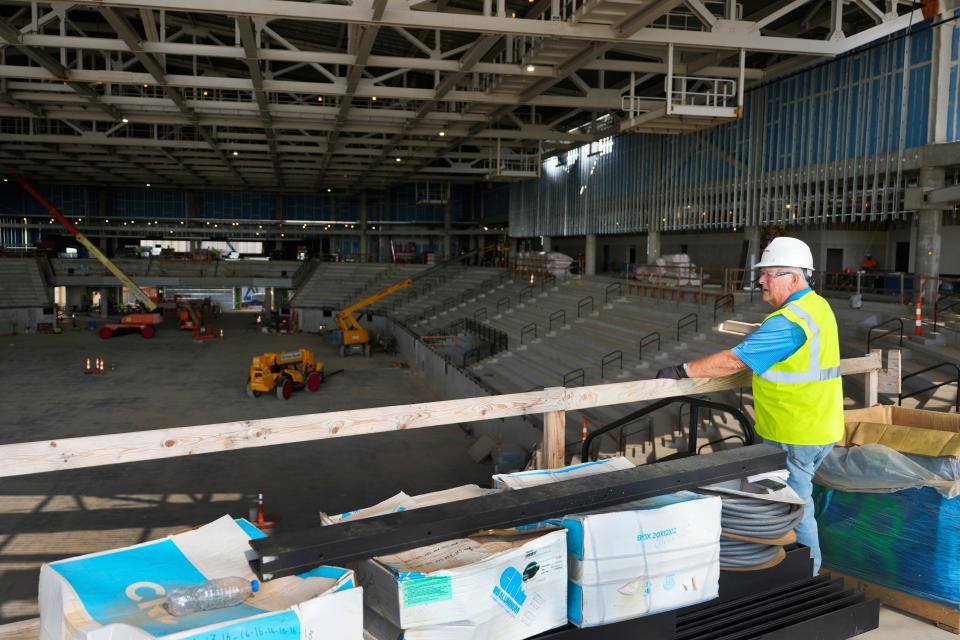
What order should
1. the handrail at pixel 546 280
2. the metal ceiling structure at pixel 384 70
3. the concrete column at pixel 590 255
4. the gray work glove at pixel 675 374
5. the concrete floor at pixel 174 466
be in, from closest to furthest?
the gray work glove at pixel 675 374 → the concrete floor at pixel 174 466 → the metal ceiling structure at pixel 384 70 → the handrail at pixel 546 280 → the concrete column at pixel 590 255

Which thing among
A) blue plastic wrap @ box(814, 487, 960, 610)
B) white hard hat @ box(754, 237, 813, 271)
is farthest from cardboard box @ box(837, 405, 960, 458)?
white hard hat @ box(754, 237, 813, 271)

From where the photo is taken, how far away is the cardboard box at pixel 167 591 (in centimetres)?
212

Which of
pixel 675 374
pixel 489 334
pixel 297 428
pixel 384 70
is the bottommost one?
pixel 489 334

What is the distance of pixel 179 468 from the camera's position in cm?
1498

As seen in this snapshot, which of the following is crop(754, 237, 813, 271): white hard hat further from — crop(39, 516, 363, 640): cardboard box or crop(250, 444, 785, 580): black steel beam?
crop(39, 516, 363, 640): cardboard box

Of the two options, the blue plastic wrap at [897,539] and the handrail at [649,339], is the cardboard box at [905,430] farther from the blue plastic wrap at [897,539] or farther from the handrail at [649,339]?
the handrail at [649,339]

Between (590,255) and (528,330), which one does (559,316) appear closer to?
(528,330)

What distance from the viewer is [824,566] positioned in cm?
452

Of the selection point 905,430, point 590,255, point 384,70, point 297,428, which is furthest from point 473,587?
point 590,255

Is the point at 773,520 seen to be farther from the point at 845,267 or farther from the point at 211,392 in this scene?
the point at 845,267

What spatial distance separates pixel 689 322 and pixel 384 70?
17937 mm

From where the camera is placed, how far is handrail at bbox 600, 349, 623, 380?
18.8 m

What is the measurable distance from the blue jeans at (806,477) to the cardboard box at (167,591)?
9.10ft

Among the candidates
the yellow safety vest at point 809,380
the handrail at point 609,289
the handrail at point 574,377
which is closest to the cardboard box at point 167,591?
the yellow safety vest at point 809,380
